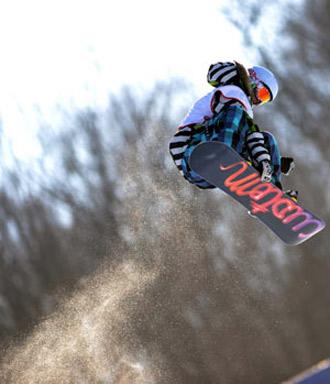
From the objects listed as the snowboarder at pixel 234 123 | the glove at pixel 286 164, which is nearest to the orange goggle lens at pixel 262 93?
the snowboarder at pixel 234 123

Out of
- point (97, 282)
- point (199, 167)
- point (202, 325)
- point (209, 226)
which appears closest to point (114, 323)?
point (97, 282)

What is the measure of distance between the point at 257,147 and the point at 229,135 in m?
0.23

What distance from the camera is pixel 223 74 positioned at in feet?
17.1

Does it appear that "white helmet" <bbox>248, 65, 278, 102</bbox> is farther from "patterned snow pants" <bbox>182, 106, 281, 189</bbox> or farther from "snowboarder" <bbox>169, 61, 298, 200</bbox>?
"patterned snow pants" <bbox>182, 106, 281, 189</bbox>

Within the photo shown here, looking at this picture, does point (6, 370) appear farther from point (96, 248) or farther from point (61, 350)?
point (96, 248)

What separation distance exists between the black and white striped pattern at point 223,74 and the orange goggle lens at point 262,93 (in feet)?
0.71

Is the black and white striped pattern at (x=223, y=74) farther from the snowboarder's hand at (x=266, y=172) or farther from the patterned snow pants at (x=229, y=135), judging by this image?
the snowboarder's hand at (x=266, y=172)

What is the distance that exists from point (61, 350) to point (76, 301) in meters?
0.91

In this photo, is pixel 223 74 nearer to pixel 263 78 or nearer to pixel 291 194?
pixel 263 78

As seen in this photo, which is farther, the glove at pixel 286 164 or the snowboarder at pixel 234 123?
the glove at pixel 286 164

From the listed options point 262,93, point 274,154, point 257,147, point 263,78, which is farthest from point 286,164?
point 263,78

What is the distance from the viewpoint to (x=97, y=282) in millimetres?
13289

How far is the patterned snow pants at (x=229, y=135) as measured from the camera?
4.97 metres

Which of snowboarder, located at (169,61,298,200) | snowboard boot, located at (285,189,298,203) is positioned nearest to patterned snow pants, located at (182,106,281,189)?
snowboarder, located at (169,61,298,200)
